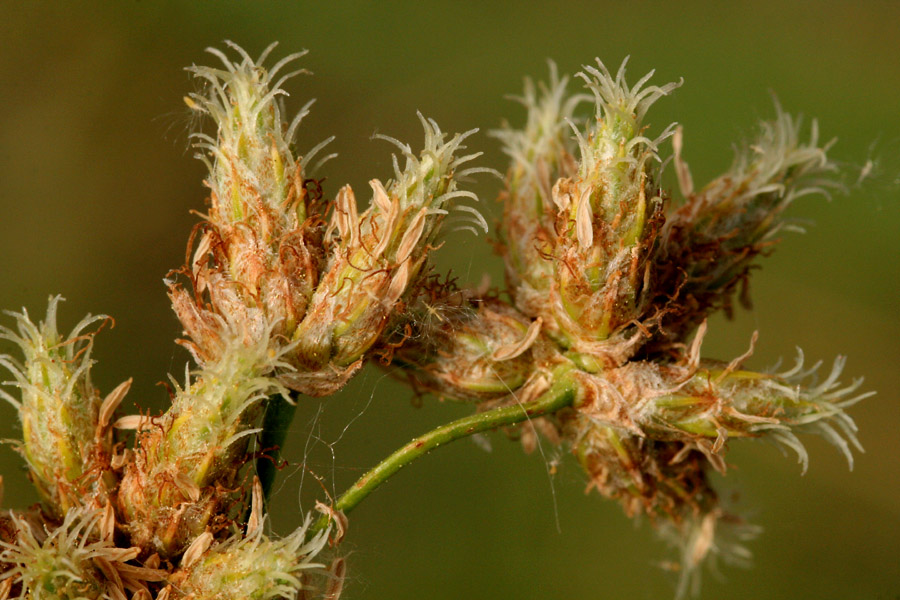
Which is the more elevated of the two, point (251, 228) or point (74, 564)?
point (251, 228)

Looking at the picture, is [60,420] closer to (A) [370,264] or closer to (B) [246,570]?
(B) [246,570]

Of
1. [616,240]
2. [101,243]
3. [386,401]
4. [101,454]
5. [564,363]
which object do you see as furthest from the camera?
[101,243]

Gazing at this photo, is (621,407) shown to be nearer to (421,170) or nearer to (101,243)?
(421,170)

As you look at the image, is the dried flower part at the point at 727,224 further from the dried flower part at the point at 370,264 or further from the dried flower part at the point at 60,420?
the dried flower part at the point at 60,420

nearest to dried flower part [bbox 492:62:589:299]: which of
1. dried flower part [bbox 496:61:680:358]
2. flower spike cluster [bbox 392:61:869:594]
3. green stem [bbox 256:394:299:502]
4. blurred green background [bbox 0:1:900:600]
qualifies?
flower spike cluster [bbox 392:61:869:594]

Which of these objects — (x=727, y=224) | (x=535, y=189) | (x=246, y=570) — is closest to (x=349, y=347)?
(x=246, y=570)

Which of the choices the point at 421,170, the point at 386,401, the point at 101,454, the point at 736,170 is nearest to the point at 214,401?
the point at 101,454

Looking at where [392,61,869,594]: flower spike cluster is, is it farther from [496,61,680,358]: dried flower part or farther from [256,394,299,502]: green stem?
[256,394,299,502]: green stem
